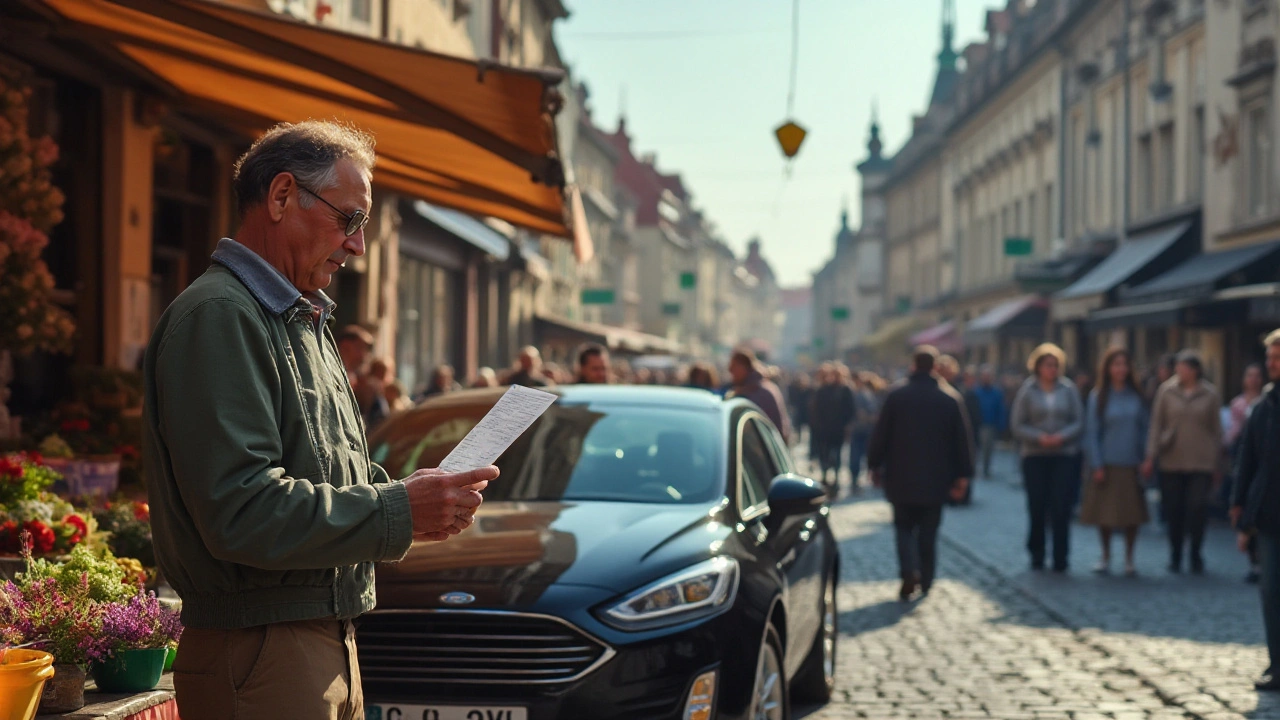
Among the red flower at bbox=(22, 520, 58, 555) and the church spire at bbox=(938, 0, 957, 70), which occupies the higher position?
the church spire at bbox=(938, 0, 957, 70)

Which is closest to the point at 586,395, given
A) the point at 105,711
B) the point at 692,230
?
the point at 105,711

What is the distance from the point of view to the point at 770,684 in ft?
19.4

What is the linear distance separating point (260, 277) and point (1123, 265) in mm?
28951

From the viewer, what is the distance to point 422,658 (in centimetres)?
518

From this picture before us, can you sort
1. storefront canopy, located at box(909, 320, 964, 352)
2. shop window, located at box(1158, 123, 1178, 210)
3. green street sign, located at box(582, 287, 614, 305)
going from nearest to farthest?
shop window, located at box(1158, 123, 1178, 210)
green street sign, located at box(582, 287, 614, 305)
storefront canopy, located at box(909, 320, 964, 352)

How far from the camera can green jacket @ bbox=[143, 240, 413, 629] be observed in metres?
2.62

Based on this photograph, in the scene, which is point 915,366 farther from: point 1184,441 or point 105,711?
point 105,711

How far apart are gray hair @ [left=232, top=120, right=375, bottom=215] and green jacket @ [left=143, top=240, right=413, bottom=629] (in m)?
0.11

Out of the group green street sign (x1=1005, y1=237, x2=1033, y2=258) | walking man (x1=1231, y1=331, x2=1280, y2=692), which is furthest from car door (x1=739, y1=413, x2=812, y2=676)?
green street sign (x1=1005, y1=237, x2=1033, y2=258)

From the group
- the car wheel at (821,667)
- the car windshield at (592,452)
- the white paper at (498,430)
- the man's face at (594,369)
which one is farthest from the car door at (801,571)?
the man's face at (594,369)

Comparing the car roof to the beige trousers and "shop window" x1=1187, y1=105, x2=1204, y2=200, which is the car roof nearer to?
the beige trousers

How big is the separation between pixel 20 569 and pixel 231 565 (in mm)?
2585

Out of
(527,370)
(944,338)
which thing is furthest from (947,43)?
(527,370)

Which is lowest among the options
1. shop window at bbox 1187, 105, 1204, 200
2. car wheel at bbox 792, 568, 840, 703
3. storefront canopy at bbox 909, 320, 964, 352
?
car wheel at bbox 792, 568, 840, 703
